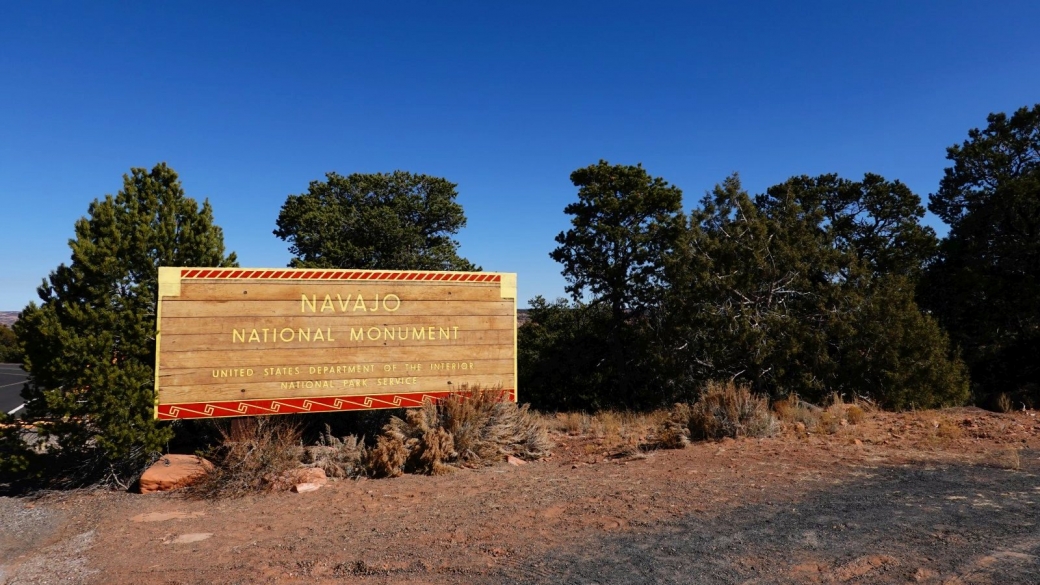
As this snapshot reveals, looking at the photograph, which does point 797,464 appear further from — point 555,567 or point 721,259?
point 721,259

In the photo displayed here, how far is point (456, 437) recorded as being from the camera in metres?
9.15

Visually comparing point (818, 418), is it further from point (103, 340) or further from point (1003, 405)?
point (103, 340)

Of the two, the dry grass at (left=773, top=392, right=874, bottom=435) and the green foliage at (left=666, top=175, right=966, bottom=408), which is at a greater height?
the green foliage at (left=666, top=175, right=966, bottom=408)

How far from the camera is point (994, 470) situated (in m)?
7.45

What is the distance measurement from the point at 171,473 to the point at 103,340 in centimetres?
190

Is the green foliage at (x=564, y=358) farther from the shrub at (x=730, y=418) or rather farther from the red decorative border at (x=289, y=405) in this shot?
the red decorative border at (x=289, y=405)

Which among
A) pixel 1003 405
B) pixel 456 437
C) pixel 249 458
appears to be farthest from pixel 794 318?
pixel 249 458

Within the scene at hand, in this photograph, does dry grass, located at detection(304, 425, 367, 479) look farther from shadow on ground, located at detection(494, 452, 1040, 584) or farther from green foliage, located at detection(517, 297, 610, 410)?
green foliage, located at detection(517, 297, 610, 410)

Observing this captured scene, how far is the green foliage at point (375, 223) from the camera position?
77.1ft

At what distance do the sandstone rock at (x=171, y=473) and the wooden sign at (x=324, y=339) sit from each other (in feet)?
2.02

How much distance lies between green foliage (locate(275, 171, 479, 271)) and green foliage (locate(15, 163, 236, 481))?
12696 millimetres

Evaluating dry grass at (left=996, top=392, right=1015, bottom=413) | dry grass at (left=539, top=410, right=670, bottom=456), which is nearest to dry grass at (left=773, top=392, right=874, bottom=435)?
dry grass at (left=539, top=410, right=670, bottom=456)

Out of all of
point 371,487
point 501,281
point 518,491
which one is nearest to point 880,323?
point 501,281

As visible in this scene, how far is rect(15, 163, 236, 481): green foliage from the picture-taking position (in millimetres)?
7730
